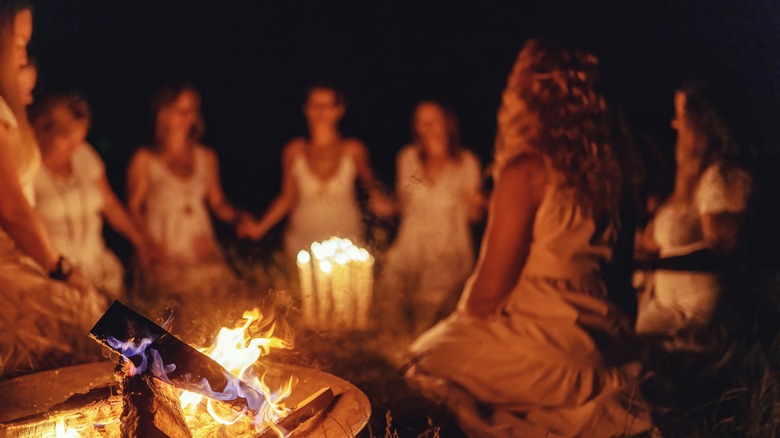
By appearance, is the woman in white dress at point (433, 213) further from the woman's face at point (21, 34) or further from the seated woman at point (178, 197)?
the woman's face at point (21, 34)

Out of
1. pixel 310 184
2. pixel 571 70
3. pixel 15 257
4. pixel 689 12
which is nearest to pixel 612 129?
pixel 571 70

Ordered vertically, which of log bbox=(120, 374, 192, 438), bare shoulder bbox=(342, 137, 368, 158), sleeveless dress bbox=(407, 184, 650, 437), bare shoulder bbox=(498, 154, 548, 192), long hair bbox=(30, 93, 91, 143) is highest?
long hair bbox=(30, 93, 91, 143)

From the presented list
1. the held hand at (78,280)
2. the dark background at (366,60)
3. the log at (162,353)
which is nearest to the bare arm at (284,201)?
the dark background at (366,60)

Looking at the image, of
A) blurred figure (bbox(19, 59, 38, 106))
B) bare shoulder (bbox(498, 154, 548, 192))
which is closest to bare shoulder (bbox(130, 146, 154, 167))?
blurred figure (bbox(19, 59, 38, 106))

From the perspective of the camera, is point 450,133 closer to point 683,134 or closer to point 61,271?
point 683,134

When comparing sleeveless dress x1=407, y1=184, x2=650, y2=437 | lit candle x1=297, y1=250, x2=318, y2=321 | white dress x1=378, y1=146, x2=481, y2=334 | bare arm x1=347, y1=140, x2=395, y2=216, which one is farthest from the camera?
bare arm x1=347, y1=140, x2=395, y2=216

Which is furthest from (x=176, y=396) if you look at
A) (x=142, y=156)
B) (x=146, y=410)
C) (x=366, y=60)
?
(x=366, y=60)

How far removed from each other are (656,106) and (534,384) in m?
2.79

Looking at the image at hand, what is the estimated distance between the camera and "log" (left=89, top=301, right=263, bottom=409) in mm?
3789

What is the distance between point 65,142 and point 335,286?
8.75 feet

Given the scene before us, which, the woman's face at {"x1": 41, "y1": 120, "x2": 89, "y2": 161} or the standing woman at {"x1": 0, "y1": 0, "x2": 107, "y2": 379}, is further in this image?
the woman's face at {"x1": 41, "y1": 120, "x2": 89, "y2": 161}

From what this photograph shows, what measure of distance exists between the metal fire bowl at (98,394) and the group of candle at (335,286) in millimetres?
1689

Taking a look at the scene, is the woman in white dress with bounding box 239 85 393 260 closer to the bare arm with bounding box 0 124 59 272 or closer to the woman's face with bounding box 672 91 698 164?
the bare arm with bounding box 0 124 59 272

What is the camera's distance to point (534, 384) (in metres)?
5.09
